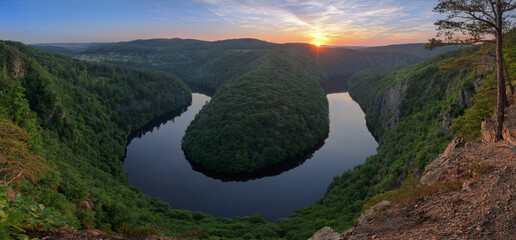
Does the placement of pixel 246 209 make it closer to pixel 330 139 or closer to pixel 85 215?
pixel 85 215

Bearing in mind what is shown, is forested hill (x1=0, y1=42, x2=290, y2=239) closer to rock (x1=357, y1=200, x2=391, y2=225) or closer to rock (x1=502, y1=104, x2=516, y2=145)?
rock (x1=357, y1=200, x2=391, y2=225)

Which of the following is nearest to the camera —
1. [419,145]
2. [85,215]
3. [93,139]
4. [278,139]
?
[85,215]

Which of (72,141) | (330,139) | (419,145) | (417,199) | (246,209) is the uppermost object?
(417,199)

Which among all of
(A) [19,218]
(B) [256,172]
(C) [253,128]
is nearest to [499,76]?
(A) [19,218]

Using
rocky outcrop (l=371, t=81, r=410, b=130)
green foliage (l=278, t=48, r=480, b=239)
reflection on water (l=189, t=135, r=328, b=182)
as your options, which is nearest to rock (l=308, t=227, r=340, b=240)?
green foliage (l=278, t=48, r=480, b=239)

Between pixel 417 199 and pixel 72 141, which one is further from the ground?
pixel 417 199

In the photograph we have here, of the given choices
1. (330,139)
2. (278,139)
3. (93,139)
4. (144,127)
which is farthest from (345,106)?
(93,139)

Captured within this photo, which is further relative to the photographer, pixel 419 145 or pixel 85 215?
pixel 419 145
